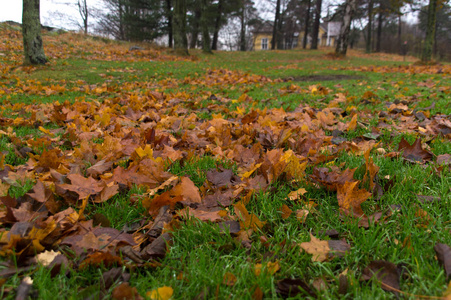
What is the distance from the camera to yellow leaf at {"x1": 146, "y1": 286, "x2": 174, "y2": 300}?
38.5 inches

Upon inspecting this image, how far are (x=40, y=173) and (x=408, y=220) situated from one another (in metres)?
2.23

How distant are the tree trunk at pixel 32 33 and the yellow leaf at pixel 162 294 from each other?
10.2 m

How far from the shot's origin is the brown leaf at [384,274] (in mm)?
1009

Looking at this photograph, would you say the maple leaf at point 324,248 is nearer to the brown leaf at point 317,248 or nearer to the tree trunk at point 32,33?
the brown leaf at point 317,248

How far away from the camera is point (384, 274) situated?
104cm

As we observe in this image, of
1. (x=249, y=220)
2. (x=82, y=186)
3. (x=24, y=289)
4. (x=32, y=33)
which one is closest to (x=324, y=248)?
(x=249, y=220)

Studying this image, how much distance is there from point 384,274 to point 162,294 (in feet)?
2.70

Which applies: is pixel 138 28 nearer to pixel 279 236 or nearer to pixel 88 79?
pixel 88 79

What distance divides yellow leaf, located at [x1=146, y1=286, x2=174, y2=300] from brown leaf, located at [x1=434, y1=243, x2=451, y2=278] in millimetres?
999

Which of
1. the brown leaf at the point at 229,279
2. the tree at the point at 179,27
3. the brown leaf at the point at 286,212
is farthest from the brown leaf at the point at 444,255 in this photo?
the tree at the point at 179,27

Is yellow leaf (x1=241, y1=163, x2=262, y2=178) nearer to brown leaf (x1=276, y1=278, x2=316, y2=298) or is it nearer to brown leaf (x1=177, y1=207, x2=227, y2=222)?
brown leaf (x1=177, y1=207, x2=227, y2=222)

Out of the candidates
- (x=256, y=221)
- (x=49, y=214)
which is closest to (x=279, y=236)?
(x=256, y=221)

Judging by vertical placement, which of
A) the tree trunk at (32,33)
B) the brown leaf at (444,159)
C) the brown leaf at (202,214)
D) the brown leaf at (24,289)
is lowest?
the brown leaf at (24,289)

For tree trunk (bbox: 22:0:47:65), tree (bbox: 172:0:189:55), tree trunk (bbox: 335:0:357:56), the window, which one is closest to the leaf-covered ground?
tree trunk (bbox: 22:0:47:65)
